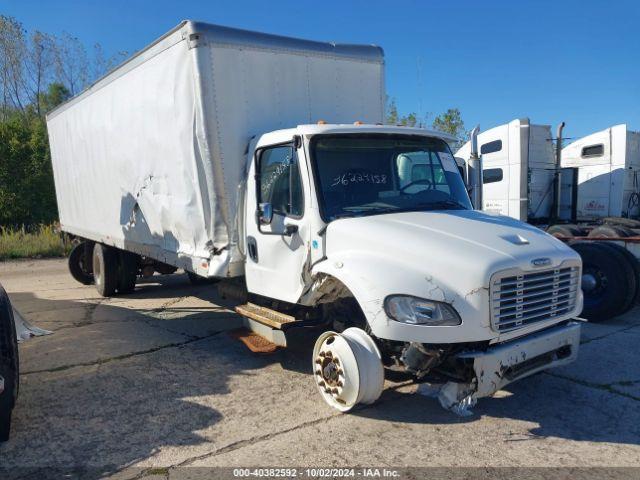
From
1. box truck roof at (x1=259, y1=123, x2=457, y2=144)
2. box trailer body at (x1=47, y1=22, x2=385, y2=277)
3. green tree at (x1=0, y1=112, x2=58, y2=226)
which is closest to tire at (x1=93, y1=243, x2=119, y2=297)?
box trailer body at (x1=47, y1=22, x2=385, y2=277)

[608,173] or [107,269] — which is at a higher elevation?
[608,173]

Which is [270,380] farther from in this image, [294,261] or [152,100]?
[152,100]

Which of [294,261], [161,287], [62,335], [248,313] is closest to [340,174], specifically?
[294,261]

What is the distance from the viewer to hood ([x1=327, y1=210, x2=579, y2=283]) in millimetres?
3822

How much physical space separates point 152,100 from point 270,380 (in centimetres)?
372

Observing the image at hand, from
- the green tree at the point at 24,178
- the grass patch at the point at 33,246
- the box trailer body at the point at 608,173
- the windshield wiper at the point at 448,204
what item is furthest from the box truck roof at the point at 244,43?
the green tree at the point at 24,178

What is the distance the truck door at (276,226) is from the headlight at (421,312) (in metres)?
1.20

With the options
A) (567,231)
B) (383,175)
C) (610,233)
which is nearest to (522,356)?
(383,175)

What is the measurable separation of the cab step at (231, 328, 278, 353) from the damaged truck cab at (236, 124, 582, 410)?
18.3 inches

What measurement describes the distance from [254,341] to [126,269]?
5091 millimetres

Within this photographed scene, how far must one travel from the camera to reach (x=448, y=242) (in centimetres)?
402

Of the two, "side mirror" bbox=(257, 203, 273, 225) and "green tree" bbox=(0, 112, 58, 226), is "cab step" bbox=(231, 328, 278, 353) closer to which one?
"side mirror" bbox=(257, 203, 273, 225)

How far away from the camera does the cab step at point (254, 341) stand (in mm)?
5203

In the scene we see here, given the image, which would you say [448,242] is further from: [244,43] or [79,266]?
[79,266]
